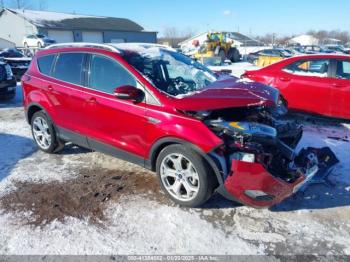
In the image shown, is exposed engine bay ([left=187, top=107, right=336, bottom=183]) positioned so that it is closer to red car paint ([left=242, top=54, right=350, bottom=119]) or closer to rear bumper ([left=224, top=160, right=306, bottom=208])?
rear bumper ([left=224, top=160, right=306, bottom=208])

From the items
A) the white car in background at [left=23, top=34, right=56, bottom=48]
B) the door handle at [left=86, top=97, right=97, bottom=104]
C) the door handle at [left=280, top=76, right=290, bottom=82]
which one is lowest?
the door handle at [left=86, top=97, right=97, bottom=104]

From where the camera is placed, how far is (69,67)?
4566 millimetres

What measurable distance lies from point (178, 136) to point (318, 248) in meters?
1.69

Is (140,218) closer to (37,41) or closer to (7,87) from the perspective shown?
(7,87)

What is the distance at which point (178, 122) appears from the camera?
3.33 meters

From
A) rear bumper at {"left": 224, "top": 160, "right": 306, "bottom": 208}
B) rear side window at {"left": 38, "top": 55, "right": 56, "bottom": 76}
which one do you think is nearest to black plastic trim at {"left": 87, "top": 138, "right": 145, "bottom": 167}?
rear bumper at {"left": 224, "top": 160, "right": 306, "bottom": 208}

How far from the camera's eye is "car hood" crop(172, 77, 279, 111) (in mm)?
3295

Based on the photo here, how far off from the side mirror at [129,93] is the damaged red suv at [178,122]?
0.04 ft

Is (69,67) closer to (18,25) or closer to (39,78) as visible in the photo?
(39,78)

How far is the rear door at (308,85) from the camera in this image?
6.24 meters

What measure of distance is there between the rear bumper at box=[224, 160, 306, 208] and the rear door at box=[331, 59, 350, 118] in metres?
3.62

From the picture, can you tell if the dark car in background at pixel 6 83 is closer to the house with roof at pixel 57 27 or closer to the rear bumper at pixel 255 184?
the rear bumper at pixel 255 184

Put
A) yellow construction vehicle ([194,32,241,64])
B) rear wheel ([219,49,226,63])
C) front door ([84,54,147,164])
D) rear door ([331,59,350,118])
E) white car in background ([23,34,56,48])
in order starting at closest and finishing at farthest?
front door ([84,54,147,164]), rear door ([331,59,350,118]), yellow construction vehicle ([194,32,241,64]), rear wheel ([219,49,226,63]), white car in background ([23,34,56,48])

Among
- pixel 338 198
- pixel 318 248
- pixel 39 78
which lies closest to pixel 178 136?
pixel 318 248
